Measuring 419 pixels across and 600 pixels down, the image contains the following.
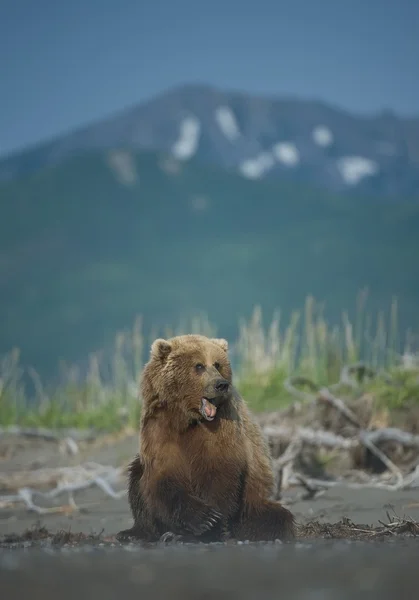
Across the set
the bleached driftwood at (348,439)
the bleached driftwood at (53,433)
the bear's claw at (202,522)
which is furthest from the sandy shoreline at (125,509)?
the bleached driftwood at (53,433)

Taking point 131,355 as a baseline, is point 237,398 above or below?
below

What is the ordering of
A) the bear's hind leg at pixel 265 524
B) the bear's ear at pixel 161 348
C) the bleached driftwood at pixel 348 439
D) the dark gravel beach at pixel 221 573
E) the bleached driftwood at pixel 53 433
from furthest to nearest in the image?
the bleached driftwood at pixel 53 433
the bleached driftwood at pixel 348 439
the bear's ear at pixel 161 348
the bear's hind leg at pixel 265 524
the dark gravel beach at pixel 221 573

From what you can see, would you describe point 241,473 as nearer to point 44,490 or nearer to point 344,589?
point 344,589

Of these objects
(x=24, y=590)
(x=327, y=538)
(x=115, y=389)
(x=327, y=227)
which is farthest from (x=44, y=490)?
(x=327, y=227)

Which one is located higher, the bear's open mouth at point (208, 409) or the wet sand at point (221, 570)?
the bear's open mouth at point (208, 409)

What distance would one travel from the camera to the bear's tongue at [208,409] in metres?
4.96

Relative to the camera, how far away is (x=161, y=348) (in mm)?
5254

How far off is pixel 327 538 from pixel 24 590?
2.28m

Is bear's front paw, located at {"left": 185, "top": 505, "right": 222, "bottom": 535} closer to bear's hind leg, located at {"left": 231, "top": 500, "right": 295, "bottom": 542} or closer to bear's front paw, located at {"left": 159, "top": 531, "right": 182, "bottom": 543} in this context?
bear's front paw, located at {"left": 159, "top": 531, "right": 182, "bottom": 543}

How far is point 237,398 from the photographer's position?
17.2 feet

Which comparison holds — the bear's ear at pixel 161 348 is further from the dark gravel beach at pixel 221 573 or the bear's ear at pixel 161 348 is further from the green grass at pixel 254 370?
the green grass at pixel 254 370

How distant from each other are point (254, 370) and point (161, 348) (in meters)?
6.62

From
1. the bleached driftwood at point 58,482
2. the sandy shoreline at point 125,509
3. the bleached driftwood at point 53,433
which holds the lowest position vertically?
the sandy shoreline at point 125,509

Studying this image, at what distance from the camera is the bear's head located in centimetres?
498
